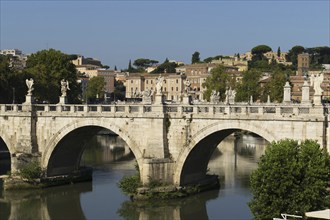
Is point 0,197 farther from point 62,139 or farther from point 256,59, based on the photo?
point 256,59

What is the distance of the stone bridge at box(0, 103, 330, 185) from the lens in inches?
938

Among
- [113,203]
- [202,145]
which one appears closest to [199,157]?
[202,145]

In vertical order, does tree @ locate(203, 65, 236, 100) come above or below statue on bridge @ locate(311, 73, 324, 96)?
above

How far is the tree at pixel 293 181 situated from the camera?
18.2m

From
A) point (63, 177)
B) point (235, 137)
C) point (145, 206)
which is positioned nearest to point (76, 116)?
point (63, 177)

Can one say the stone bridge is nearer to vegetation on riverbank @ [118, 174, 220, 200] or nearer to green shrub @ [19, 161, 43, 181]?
vegetation on riverbank @ [118, 174, 220, 200]

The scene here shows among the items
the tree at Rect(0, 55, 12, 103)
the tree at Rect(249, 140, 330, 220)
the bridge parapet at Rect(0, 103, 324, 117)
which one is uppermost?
the tree at Rect(0, 55, 12, 103)

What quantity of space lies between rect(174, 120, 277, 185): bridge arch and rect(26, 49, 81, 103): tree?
24386 millimetres

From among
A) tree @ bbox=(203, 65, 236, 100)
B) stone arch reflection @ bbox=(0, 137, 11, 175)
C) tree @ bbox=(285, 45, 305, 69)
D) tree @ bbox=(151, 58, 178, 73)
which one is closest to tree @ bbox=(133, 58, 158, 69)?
tree @ bbox=(151, 58, 178, 73)

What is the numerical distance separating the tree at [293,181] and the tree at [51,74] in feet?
112

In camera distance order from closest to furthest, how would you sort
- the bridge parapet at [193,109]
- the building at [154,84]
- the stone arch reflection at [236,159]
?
1. the bridge parapet at [193,109]
2. the stone arch reflection at [236,159]
3. the building at [154,84]

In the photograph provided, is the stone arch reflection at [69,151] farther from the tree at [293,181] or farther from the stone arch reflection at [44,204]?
the tree at [293,181]

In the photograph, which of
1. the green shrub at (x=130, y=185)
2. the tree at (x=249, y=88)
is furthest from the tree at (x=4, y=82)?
the tree at (x=249, y=88)

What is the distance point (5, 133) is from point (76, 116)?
506 centimetres
